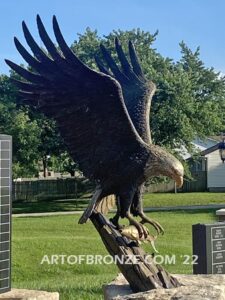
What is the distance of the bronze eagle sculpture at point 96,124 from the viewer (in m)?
5.75

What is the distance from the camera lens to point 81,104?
5.89 meters

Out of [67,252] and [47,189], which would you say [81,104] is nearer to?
[67,252]

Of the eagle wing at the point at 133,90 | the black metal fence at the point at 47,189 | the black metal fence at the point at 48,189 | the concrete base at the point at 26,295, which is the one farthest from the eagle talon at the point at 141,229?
the black metal fence at the point at 47,189

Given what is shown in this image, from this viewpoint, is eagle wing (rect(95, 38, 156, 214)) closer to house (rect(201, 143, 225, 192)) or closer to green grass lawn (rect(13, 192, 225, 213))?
green grass lawn (rect(13, 192, 225, 213))

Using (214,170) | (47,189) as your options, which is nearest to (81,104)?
(47,189)

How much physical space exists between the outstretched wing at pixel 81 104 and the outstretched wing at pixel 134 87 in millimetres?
399

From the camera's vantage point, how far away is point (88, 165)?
6.17m

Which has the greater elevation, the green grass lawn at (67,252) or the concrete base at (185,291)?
the concrete base at (185,291)

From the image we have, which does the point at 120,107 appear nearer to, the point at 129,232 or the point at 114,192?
the point at 114,192

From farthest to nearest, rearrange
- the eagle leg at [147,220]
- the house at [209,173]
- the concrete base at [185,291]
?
1. the house at [209,173]
2. the eagle leg at [147,220]
3. the concrete base at [185,291]

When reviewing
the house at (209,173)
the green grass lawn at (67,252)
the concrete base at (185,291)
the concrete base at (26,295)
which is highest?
the house at (209,173)

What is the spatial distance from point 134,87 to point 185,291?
246cm

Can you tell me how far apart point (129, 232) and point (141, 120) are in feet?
4.12

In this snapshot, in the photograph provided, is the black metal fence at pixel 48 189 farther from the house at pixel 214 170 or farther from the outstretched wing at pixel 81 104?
the outstretched wing at pixel 81 104
